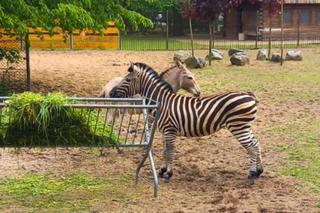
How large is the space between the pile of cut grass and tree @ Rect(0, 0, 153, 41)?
569cm

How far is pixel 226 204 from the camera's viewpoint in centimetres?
681

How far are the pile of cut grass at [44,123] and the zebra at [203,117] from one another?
4.58ft

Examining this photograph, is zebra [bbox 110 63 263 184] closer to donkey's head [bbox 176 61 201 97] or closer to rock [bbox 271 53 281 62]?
donkey's head [bbox 176 61 201 97]

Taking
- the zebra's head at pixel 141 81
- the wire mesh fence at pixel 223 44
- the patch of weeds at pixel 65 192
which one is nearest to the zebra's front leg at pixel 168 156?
the patch of weeds at pixel 65 192

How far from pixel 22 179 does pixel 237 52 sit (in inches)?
630

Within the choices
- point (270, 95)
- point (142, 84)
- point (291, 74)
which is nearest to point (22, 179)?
point (142, 84)

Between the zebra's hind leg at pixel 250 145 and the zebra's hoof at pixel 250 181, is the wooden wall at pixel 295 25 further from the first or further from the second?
the zebra's hoof at pixel 250 181

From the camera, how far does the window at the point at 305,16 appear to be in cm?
3697

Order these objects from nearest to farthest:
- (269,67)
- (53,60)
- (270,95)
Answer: (270,95), (269,67), (53,60)

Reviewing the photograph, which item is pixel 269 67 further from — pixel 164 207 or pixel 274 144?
pixel 164 207

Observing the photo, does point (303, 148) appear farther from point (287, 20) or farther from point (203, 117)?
point (287, 20)

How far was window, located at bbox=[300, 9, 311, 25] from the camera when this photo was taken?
121ft

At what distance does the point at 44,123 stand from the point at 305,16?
32.7 meters

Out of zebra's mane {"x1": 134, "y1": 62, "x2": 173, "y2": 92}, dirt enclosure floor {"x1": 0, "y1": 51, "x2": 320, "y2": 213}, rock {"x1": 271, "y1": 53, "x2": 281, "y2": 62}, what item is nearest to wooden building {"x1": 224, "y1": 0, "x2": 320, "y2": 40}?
rock {"x1": 271, "y1": 53, "x2": 281, "y2": 62}
